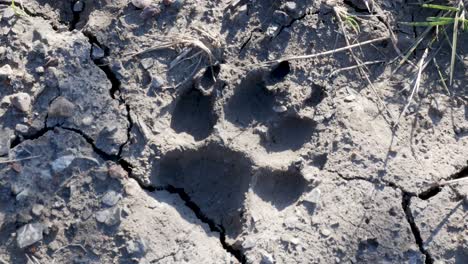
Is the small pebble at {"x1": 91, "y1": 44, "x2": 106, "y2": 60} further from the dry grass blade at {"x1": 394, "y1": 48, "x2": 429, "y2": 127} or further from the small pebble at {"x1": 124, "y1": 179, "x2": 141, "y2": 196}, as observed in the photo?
the dry grass blade at {"x1": 394, "y1": 48, "x2": 429, "y2": 127}

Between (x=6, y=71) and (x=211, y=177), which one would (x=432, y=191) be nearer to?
(x=211, y=177)

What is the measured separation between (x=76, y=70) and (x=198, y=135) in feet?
1.63

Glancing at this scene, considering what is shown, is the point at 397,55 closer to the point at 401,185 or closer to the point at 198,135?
the point at 401,185

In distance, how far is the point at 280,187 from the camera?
218cm

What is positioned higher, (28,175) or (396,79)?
(396,79)

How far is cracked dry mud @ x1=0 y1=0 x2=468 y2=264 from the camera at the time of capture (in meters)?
2.06

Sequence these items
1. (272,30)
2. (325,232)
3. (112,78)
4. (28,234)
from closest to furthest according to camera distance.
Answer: (28,234) → (325,232) → (112,78) → (272,30)

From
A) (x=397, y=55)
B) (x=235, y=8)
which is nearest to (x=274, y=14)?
(x=235, y=8)

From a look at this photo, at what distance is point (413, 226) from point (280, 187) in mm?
483

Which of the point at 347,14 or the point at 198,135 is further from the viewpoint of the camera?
the point at 347,14

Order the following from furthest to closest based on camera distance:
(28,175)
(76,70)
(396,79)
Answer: (396,79) < (76,70) < (28,175)

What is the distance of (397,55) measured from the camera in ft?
7.78

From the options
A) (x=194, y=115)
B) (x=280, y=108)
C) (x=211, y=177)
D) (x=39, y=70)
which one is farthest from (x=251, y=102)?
(x=39, y=70)

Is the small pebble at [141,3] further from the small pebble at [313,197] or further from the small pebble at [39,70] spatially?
the small pebble at [313,197]
